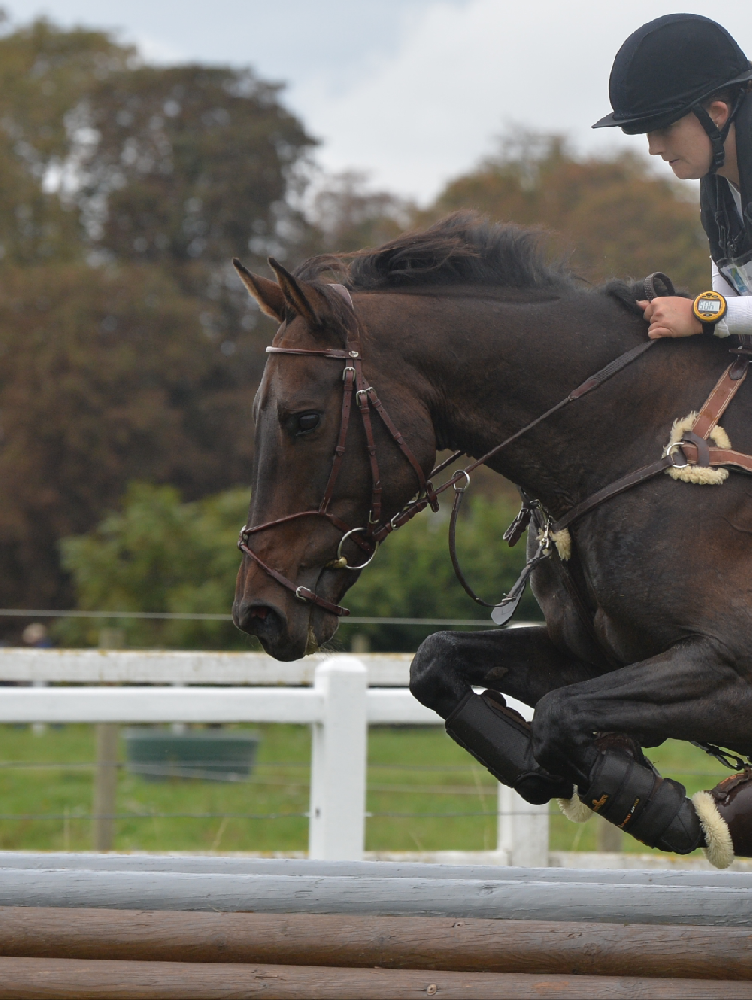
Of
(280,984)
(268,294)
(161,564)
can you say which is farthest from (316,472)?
(161,564)

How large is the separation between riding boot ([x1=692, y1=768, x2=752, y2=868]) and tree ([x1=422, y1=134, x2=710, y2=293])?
20146mm

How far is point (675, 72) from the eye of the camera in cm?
332

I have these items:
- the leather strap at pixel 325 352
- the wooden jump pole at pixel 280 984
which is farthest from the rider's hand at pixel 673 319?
the wooden jump pole at pixel 280 984

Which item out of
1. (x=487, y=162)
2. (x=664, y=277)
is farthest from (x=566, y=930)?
(x=487, y=162)

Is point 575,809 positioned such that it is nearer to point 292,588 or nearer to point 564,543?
point 564,543

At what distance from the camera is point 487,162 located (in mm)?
29734

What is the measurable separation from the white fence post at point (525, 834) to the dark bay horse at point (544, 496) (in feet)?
5.87

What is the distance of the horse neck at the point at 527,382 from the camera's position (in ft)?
10.7

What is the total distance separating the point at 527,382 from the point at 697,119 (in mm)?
840

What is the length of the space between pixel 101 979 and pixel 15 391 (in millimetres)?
22843

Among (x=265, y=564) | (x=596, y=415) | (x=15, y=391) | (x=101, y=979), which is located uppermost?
(x=15, y=391)

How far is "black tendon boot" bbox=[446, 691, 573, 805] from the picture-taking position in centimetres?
327

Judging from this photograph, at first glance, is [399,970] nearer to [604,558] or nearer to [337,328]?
[604,558]

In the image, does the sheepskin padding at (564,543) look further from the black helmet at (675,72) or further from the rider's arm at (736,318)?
the black helmet at (675,72)
